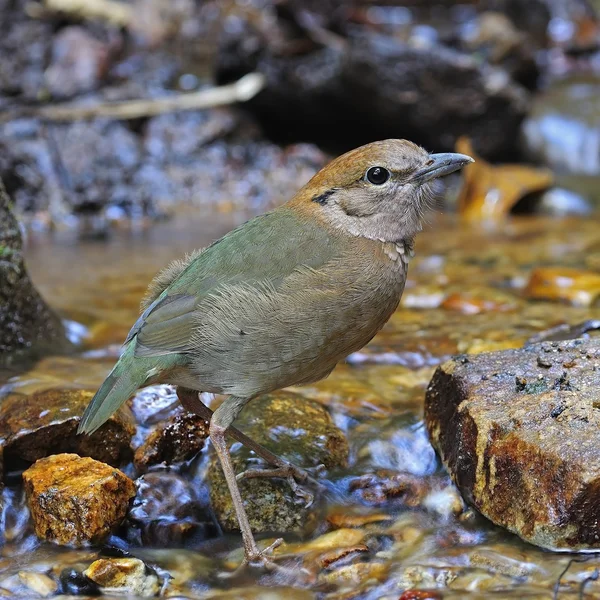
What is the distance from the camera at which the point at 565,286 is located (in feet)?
21.1

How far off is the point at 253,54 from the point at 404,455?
957cm

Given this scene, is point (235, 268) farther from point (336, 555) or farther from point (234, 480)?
point (336, 555)

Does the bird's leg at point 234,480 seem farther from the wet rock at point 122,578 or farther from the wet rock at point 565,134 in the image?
the wet rock at point 565,134

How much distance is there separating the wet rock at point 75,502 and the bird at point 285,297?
22 centimetres

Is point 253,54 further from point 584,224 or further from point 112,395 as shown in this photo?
point 112,395

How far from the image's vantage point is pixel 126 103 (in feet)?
39.7

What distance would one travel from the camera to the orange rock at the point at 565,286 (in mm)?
6297

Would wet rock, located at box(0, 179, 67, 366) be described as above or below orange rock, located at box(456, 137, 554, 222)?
above

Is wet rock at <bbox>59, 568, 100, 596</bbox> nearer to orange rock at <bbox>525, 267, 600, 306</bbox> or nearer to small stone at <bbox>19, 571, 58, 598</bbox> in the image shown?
small stone at <bbox>19, 571, 58, 598</bbox>

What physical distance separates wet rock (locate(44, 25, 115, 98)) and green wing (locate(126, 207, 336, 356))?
8.84 metres

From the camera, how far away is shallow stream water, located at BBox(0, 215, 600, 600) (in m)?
3.34

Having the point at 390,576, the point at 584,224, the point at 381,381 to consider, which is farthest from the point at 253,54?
the point at 390,576

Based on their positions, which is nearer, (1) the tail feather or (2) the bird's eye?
(1) the tail feather

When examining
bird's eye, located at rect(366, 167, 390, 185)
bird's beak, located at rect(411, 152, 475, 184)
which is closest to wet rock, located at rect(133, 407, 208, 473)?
bird's eye, located at rect(366, 167, 390, 185)
